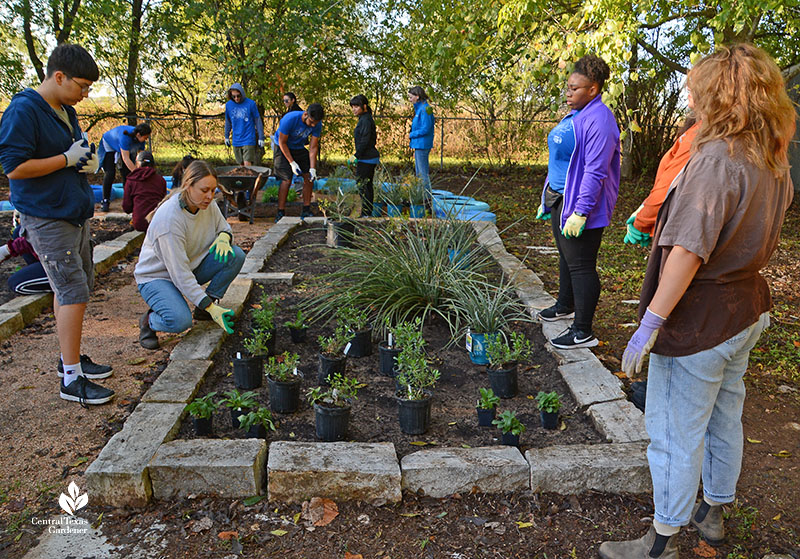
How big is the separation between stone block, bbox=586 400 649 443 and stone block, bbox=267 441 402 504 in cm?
97

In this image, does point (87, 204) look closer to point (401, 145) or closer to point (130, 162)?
point (130, 162)

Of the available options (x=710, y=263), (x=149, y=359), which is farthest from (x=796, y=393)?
(x=149, y=359)

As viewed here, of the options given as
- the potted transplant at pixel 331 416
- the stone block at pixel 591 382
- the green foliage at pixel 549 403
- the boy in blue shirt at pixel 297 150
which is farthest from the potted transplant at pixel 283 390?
the boy in blue shirt at pixel 297 150

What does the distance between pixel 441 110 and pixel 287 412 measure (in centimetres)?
1108

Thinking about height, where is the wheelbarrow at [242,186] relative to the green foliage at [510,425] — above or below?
above

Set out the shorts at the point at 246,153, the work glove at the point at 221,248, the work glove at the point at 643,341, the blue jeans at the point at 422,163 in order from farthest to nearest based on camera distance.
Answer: the shorts at the point at 246,153, the blue jeans at the point at 422,163, the work glove at the point at 221,248, the work glove at the point at 643,341

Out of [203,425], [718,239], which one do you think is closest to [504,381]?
[203,425]

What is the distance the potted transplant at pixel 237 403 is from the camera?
2.88 meters

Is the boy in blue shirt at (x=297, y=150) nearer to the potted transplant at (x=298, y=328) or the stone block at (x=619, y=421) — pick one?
the potted transplant at (x=298, y=328)

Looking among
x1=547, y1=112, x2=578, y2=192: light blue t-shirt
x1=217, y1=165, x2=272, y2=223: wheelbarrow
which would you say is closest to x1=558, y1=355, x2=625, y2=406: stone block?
x1=547, y1=112, x2=578, y2=192: light blue t-shirt

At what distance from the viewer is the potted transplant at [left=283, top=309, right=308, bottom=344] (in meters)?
3.92

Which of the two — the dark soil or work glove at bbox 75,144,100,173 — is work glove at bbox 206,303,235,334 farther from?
work glove at bbox 75,144,100,173

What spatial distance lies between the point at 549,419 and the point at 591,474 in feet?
1.56

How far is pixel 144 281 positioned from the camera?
3861 millimetres
